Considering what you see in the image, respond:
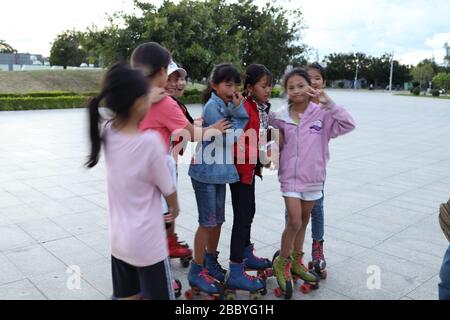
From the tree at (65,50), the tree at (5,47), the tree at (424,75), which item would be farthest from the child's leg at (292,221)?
the tree at (424,75)

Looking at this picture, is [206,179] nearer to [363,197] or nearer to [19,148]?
[363,197]

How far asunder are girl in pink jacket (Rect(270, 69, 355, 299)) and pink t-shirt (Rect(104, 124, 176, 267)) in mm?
1020

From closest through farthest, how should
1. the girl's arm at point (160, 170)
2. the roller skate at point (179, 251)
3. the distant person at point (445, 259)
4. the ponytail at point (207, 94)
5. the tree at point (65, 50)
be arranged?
1. the girl's arm at point (160, 170)
2. the distant person at point (445, 259)
3. the ponytail at point (207, 94)
4. the roller skate at point (179, 251)
5. the tree at point (65, 50)

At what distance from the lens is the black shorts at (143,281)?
1.72 meters

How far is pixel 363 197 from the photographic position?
16.0 feet

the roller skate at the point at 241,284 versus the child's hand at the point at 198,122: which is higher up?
the child's hand at the point at 198,122

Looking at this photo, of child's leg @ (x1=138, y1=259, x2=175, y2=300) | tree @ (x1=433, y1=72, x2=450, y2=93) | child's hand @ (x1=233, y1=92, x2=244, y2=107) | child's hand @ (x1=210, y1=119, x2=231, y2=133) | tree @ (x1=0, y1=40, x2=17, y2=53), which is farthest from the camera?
tree @ (x1=0, y1=40, x2=17, y2=53)

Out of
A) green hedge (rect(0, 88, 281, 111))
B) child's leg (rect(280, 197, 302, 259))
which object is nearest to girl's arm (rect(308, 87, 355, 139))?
child's leg (rect(280, 197, 302, 259))

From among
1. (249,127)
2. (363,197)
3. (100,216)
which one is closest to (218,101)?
(249,127)

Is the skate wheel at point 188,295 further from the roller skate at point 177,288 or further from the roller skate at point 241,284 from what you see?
the roller skate at point 241,284

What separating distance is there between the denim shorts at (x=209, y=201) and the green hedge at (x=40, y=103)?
14099 millimetres

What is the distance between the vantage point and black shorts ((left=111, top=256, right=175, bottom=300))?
1717 millimetres

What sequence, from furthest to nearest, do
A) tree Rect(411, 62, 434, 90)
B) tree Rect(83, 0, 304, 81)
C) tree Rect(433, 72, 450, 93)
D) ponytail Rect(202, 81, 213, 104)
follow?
tree Rect(411, 62, 434, 90), tree Rect(433, 72, 450, 93), tree Rect(83, 0, 304, 81), ponytail Rect(202, 81, 213, 104)

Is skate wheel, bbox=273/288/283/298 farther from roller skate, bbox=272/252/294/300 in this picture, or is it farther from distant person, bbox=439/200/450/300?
distant person, bbox=439/200/450/300
